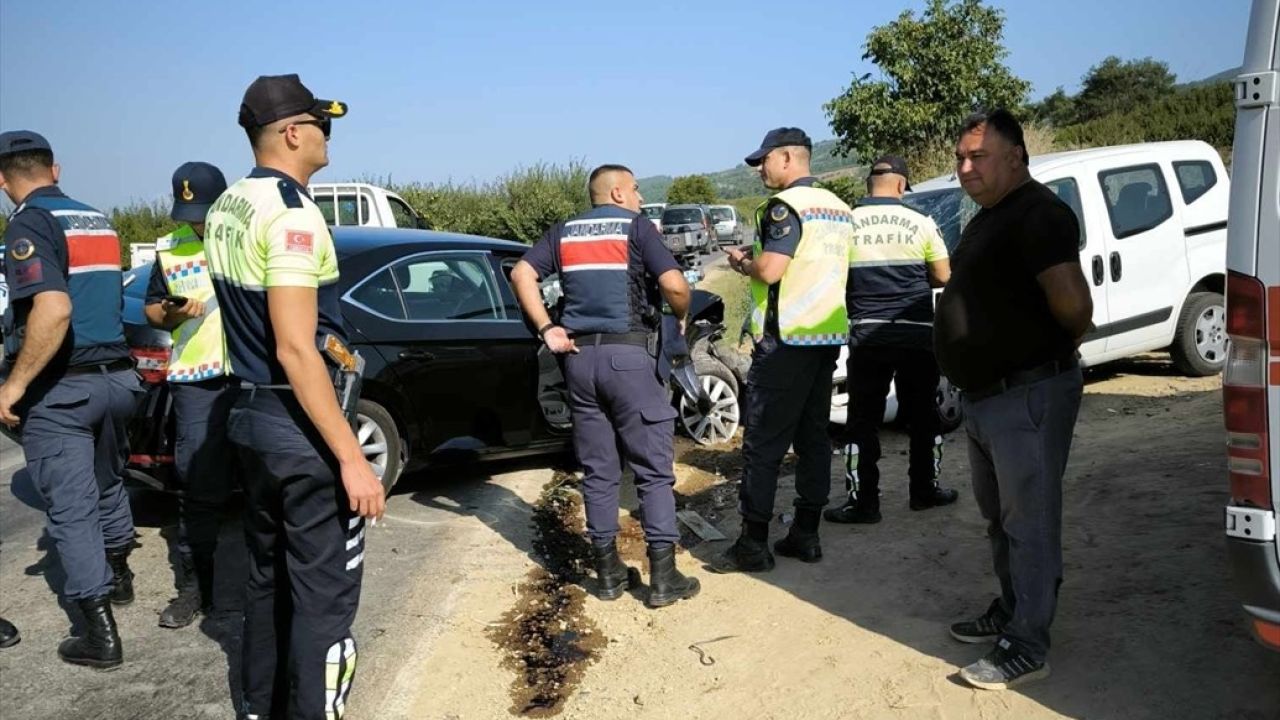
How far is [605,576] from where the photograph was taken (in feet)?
15.9

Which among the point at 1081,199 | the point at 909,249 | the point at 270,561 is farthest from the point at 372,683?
the point at 1081,199

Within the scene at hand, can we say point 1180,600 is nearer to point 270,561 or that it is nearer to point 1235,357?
point 1235,357

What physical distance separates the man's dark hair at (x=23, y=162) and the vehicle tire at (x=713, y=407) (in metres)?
4.54

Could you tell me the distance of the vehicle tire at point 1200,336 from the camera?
8.48 metres

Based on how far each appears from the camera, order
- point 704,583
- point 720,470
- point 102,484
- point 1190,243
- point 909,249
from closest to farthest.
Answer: point 102,484
point 704,583
point 909,249
point 720,470
point 1190,243

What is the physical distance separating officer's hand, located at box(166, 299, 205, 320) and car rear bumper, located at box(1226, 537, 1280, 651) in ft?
13.6

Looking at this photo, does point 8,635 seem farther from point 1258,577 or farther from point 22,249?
point 1258,577

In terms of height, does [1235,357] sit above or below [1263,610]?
above

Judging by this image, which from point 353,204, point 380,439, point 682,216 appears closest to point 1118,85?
point 682,216

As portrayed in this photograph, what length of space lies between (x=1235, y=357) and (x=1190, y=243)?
20.8ft

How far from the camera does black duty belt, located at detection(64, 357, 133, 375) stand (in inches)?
172

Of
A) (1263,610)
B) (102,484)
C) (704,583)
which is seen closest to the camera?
(1263,610)

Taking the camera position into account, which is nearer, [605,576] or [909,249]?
[605,576]

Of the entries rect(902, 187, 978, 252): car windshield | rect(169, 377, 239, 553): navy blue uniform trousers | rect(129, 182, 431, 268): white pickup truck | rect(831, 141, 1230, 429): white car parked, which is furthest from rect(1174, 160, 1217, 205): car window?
rect(129, 182, 431, 268): white pickup truck
